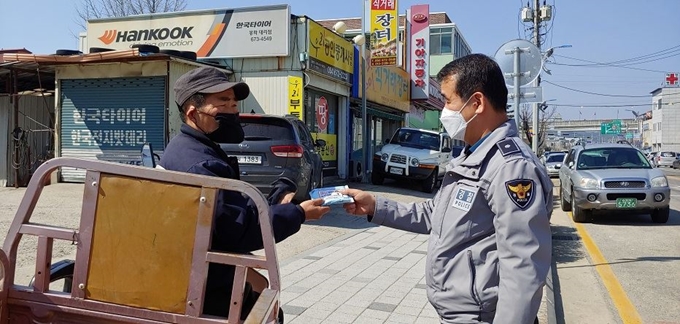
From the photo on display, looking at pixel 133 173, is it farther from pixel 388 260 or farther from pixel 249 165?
pixel 249 165

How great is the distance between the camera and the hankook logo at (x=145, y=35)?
1461 centimetres

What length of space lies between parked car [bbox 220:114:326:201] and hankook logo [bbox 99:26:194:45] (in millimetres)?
7079

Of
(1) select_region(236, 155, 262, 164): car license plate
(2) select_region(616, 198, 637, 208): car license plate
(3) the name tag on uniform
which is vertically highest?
(1) select_region(236, 155, 262, 164): car license plate

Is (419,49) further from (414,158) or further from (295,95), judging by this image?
(295,95)

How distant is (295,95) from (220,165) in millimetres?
11667

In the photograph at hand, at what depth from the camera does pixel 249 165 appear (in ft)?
28.3

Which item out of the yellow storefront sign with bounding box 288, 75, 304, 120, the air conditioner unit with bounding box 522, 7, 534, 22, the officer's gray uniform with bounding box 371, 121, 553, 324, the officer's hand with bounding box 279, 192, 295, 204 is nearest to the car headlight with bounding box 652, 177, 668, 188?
the yellow storefront sign with bounding box 288, 75, 304, 120

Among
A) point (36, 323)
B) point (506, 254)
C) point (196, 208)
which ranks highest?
point (196, 208)

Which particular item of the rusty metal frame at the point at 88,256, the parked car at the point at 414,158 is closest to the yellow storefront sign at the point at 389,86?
the parked car at the point at 414,158

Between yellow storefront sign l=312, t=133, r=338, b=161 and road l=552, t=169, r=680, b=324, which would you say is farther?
yellow storefront sign l=312, t=133, r=338, b=161

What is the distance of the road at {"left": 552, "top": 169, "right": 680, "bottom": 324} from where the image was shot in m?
5.43

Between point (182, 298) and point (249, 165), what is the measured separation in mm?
6776

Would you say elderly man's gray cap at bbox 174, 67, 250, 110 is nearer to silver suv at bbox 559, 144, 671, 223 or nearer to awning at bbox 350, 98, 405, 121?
silver suv at bbox 559, 144, 671, 223

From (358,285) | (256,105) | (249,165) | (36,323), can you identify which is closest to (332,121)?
(256,105)
